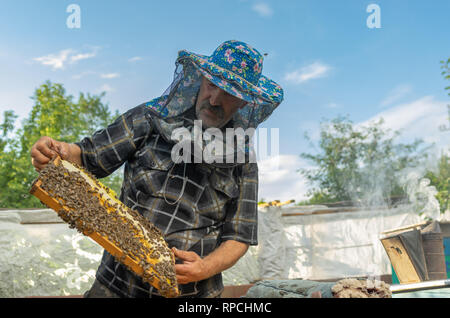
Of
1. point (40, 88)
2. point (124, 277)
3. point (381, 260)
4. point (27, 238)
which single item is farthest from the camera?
point (40, 88)

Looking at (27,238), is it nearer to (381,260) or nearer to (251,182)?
(251,182)

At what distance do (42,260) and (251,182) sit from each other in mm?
4417

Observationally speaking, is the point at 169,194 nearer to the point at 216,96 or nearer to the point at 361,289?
the point at 216,96

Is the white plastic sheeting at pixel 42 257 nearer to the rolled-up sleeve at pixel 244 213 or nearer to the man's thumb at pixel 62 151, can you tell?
the man's thumb at pixel 62 151

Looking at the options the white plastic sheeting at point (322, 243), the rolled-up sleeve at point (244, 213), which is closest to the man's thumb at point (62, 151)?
the rolled-up sleeve at point (244, 213)

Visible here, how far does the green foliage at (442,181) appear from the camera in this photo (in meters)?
7.51

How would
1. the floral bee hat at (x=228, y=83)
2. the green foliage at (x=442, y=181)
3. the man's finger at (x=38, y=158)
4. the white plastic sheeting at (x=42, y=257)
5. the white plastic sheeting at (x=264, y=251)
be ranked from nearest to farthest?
the man's finger at (x=38, y=158)
the floral bee hat at (x=228, y=83)
the white plastic sheeting at (x=42, y=257)
the white plastic sheeting at (x=264, y=251)
the green foliage at (x=442, y=181)

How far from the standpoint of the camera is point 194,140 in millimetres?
1713

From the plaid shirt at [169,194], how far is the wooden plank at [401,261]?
3.95m

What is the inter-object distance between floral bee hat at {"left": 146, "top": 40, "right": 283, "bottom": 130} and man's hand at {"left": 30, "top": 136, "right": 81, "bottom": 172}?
0.41m

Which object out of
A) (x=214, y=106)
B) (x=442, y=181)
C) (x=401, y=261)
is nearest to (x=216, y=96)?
(x=214, y=106)

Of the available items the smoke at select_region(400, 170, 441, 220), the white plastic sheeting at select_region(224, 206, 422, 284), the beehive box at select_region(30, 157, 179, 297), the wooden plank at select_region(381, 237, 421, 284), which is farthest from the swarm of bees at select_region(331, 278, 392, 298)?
the smoke at select_region(400, 170, 441, 220)
